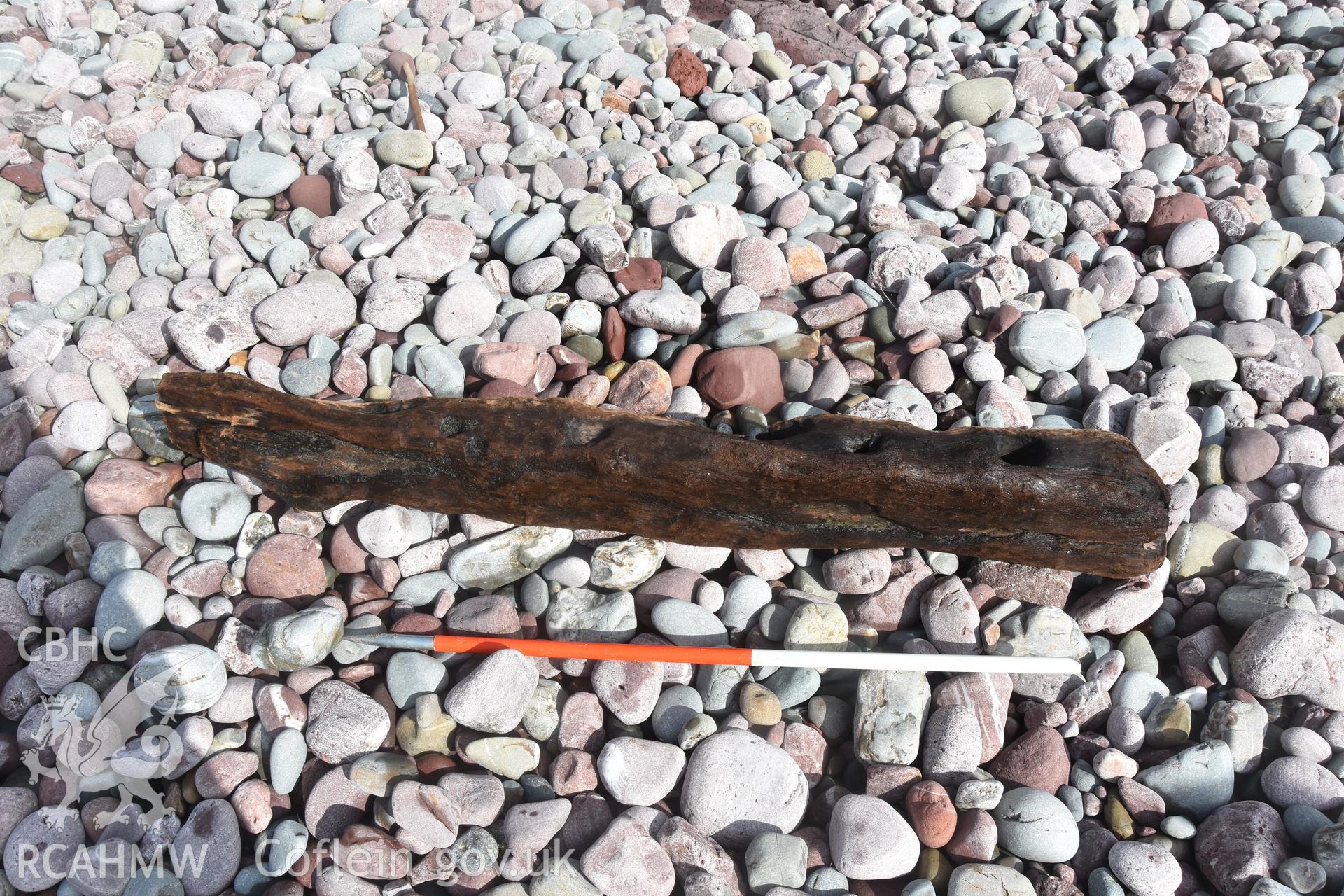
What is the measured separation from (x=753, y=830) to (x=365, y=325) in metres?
2.43

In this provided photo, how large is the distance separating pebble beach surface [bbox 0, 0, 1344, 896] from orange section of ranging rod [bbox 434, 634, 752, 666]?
0.22ft

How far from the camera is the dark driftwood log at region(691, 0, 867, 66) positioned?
5.14m

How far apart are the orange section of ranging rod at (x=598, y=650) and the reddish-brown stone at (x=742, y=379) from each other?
1.04 metres

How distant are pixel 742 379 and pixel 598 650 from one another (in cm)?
122

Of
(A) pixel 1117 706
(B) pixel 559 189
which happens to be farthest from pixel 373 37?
(A) pixel 1117 706

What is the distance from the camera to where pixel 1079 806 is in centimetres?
240

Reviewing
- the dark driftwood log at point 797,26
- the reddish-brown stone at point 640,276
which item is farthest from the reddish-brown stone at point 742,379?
the dark driftwood log at point 797,26

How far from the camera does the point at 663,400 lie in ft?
10.6

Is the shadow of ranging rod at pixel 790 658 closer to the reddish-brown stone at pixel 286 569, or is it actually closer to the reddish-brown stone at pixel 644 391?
the reddish-brown stone at pixel 286 569

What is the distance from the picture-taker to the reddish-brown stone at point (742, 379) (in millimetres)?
3244

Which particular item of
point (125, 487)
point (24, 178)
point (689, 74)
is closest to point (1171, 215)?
point (689, 74)

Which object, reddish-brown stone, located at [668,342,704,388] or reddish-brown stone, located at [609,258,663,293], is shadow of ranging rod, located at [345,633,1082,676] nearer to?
reddish-brown stone, located at [668,342,704,388]

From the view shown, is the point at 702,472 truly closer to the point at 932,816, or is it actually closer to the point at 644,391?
the point at 644,391

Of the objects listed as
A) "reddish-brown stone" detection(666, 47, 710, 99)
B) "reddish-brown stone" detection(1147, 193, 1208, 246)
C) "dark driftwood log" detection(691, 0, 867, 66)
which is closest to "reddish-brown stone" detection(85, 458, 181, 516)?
"reddish-brown stone" detection(666, 47, 710, 99)
